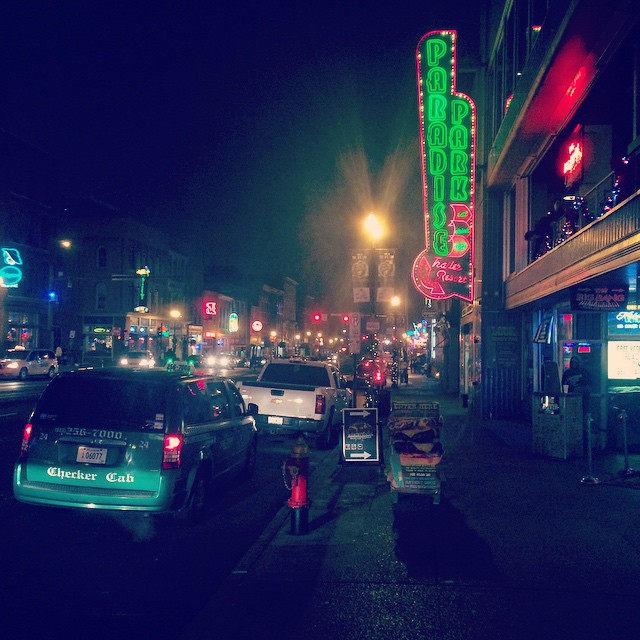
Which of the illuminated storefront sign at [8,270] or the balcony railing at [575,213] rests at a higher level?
the illuminated storefront sign at [8,270]

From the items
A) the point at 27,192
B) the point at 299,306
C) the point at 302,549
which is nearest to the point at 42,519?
the point at 302,549

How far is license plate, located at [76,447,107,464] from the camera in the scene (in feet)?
22.4

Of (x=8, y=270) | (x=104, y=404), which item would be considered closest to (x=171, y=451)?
(x=104, y=404)

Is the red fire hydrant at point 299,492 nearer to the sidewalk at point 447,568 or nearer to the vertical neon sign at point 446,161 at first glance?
the sidewalk at point 447,568

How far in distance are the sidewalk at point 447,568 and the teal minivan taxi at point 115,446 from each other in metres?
1.16

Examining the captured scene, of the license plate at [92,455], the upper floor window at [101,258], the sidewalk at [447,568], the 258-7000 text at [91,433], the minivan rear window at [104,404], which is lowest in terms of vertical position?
the sidewalk at [447,568]

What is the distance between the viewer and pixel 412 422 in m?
8.67

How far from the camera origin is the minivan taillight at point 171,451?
6867 millimetres

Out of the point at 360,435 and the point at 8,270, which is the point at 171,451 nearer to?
the point at 360,435

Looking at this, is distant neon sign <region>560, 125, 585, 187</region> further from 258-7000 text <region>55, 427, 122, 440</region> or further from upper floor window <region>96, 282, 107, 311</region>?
upper floor window <region>96, 282, 107, 311</region>

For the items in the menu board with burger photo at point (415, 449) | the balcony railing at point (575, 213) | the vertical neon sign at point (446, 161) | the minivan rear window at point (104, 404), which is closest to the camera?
the minivan rear window at point (104, 404)

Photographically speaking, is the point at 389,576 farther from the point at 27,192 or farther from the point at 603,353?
the point at 27,192

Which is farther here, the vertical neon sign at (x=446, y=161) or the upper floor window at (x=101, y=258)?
the upper floor window at (x=101, y=258)

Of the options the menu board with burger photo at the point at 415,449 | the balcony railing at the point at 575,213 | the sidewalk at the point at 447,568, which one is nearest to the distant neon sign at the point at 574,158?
the balcony railing at the point at 575,213
